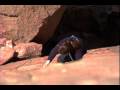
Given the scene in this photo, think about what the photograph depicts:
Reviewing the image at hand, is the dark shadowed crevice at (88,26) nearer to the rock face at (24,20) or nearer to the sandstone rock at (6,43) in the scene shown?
→ the rock face at (24,20)

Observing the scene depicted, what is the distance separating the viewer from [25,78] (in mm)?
3662

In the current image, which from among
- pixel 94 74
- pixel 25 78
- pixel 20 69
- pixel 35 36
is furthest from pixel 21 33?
pixel 94 74

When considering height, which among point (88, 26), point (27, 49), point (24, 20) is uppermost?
point (24, 20)

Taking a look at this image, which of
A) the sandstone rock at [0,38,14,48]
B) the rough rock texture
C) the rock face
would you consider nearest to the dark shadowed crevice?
the rock face

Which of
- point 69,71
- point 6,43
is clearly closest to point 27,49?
point 6,43

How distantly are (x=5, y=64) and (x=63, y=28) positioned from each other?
1482 millimetres

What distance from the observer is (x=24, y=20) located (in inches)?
174

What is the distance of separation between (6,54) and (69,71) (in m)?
0.89

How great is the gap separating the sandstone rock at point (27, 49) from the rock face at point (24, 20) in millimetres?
102

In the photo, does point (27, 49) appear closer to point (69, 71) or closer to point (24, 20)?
point (24, 20)

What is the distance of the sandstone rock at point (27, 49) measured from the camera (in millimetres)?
4336

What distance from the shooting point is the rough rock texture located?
3491mm

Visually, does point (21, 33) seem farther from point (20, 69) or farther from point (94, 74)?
point (94, 74)

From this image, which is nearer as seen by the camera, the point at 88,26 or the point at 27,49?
the point at 27,49
